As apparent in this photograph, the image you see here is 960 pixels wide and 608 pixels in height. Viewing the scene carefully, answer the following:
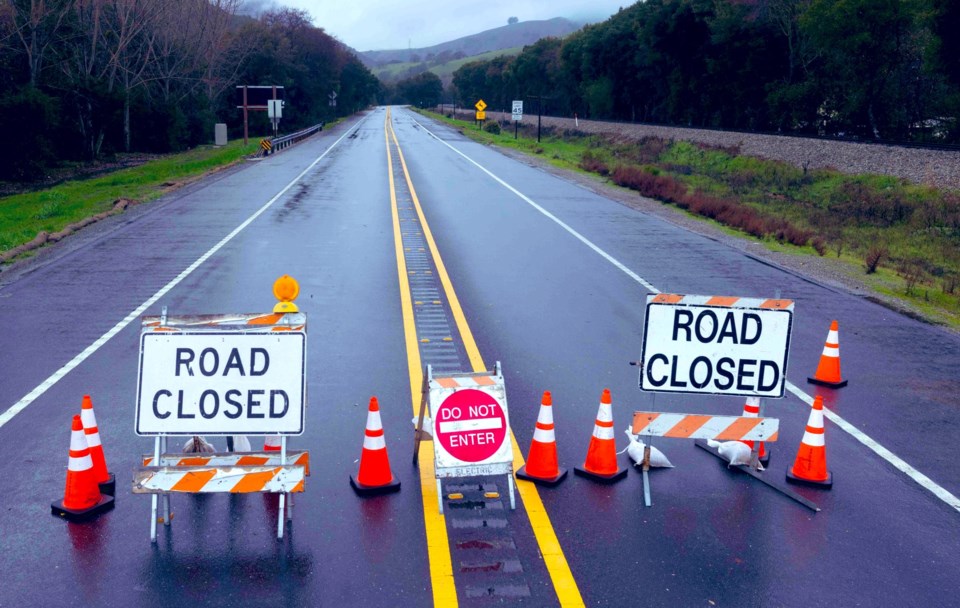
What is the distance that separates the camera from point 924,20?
127 ft

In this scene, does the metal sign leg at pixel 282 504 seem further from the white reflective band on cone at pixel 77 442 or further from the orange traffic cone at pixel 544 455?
the orange traffic cone at pixel 544 455

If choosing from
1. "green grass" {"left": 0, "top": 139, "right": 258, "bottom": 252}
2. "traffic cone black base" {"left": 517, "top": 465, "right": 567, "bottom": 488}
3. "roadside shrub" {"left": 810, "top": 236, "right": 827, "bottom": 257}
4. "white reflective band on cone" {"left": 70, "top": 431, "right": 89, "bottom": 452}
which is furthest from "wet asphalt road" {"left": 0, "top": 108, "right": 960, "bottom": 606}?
"green grass" {"left": 0, "top": 139, "right": 258, "bottom": 252}

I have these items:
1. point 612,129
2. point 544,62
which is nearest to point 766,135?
point 612,129

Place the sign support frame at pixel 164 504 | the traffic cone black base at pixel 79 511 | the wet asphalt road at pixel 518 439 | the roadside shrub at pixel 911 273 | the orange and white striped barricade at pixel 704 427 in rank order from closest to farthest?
1. the wet asphalt road at pixel 518 439
2. the sign support frame at pixel 164 504
3. the traffic cone black base at pixel 79 511
4. the orange and white striped barricade at pixel 704 427
5. the roadside shrub at pixel 911 273

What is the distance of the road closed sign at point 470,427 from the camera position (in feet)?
21.3

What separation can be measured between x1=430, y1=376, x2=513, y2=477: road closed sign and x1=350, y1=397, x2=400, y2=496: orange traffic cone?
406mm

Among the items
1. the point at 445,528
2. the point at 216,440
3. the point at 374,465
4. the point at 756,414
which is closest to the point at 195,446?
the point at 216,440

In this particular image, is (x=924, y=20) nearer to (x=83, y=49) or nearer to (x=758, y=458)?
(x=758, y=458)

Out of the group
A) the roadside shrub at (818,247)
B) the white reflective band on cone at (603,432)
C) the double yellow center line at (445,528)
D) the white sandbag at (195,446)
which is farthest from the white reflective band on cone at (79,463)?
the roadside shrub at (818,247)

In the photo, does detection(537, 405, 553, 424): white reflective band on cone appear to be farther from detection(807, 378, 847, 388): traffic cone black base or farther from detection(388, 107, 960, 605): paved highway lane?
detection(807, 378, 847, 388): traffic cone black base

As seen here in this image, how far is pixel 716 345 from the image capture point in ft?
23.3

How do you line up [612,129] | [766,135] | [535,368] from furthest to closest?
1. [612,129]
2. [766,135]
3. [535,368]

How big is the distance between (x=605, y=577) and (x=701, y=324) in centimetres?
239

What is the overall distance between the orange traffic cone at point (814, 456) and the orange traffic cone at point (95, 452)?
5.14 metres
